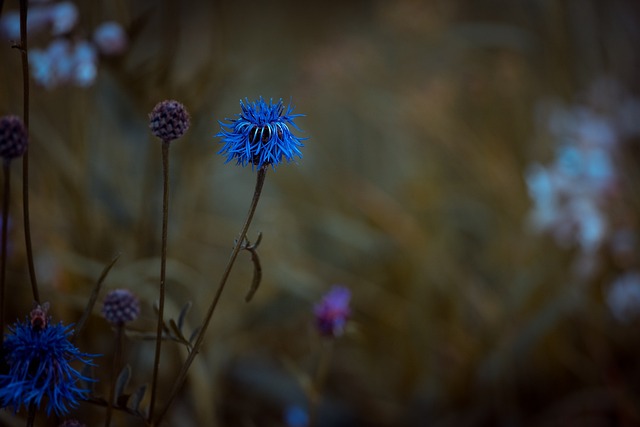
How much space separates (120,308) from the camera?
59 centimetres

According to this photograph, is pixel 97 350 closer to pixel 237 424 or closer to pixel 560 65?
pixel 237 424

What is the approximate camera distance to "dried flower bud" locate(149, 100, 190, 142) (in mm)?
508

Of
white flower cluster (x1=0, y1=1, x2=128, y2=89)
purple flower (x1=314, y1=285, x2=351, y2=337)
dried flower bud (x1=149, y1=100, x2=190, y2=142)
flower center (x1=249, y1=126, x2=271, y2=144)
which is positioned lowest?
dried flower bud (x1=149, y1=100, x2=190, y2=142)

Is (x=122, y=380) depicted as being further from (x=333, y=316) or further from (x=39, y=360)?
(x=333, y=316)

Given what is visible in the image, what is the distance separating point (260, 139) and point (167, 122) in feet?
0.24

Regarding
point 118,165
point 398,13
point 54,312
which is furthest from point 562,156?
point 54,312

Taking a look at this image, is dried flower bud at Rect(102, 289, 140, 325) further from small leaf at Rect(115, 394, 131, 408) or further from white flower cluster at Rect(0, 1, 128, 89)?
white flower cluster at Rect(0, 1, 128, 89)

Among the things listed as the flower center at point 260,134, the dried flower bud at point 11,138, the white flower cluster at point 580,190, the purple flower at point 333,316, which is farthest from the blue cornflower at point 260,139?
the white flower cluster at point 580,190

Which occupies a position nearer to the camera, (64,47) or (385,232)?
(64,47)

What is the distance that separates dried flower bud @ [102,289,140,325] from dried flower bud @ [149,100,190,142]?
0.17 m

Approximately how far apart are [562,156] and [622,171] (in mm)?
222

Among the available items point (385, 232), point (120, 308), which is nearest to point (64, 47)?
point (120, 308)

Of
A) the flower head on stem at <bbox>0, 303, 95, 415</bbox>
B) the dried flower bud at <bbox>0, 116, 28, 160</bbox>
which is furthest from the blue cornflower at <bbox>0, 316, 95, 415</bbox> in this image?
the dried flower bud at <bbox>0, 116, 28, 160</bbox>

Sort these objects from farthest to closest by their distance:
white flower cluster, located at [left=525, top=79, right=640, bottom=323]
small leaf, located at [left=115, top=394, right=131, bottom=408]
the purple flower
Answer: white flower cluster, located at [left=525, top=79, right=640, bottom=323]
the purple flower
small leaf, located at [left=115, top=394, right=131, bottom=408]
